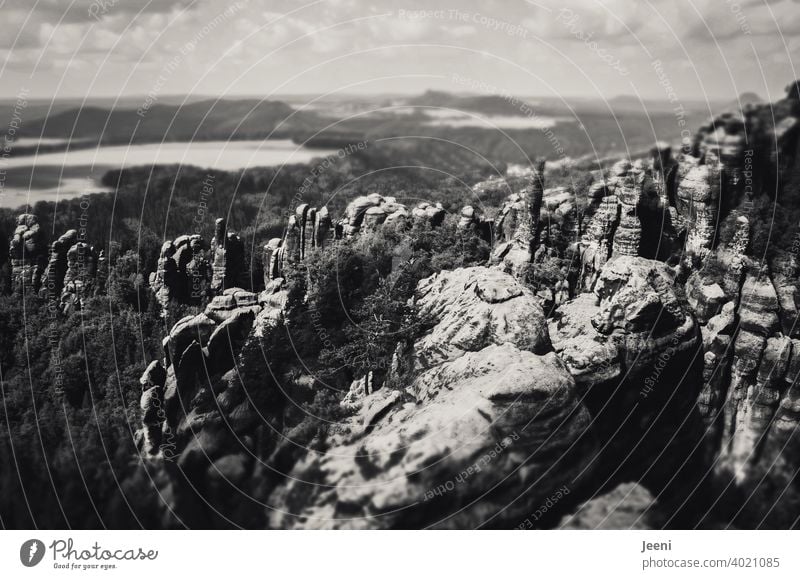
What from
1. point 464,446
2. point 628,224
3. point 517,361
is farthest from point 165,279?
point 628,224

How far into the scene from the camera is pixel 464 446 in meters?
9.36

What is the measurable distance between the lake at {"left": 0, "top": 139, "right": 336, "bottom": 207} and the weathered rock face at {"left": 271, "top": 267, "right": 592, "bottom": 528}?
5111 mm

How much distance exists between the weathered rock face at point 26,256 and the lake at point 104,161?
468 millimetres

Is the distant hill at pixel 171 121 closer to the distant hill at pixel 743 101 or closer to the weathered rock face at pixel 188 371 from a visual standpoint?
the weathered rock face at pixel 188 371

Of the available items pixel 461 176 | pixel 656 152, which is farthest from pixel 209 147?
pixel 656 152

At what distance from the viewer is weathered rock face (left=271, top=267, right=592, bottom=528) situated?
9.41 m

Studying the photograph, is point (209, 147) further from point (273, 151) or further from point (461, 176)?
point (461, 176)

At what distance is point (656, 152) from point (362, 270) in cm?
579

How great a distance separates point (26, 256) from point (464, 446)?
878cm

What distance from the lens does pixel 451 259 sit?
12.2 meters

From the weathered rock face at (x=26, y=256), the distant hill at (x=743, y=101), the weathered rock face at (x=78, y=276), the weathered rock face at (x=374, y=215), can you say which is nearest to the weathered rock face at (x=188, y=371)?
the weathered rock face at (x=78, y=276)

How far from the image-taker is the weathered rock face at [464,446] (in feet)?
30.9

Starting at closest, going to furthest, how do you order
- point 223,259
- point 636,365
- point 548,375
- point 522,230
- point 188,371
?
point 548,375 → point 636,365 → point 188,371 → point 223,259 → point 522,230

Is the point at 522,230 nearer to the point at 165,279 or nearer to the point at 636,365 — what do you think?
the point at 636,365
